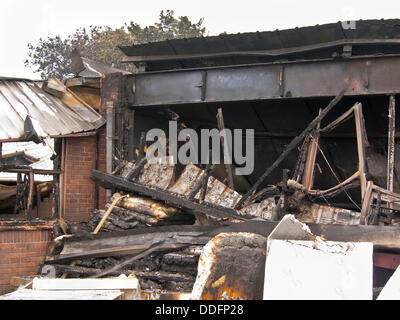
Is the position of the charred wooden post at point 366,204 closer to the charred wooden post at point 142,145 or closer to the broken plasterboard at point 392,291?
the broken plasterboard at point 392,291

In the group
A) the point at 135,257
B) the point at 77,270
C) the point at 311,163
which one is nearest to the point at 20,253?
the point at 77,270

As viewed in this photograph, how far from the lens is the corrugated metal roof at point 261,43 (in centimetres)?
960

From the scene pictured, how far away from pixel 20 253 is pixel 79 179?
2.33 meters

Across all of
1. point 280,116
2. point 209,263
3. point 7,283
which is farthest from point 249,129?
point 209,263

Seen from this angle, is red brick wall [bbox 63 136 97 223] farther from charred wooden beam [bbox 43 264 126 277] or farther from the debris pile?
charred wooden beam [bbox 43 264 126 277]

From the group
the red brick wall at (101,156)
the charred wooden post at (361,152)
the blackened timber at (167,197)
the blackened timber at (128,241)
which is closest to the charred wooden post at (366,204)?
the charred wooden post at (361,152)

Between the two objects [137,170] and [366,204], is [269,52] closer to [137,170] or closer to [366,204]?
[137,170]

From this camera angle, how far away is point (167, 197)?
9516 mm

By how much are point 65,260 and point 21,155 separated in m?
13.1

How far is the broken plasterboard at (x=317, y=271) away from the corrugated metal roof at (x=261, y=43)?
549 cm

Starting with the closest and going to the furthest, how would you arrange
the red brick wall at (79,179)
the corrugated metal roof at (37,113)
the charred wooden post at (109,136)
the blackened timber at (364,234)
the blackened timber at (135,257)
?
the blackened timber at (364,234) < the blackened timber at (135,257) < the corrugated metal roof at (37,113) < the red brick wall at (79,179) < the charred wooden post at (109,136)

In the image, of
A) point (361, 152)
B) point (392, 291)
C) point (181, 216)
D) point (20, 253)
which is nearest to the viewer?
point (392, 291)

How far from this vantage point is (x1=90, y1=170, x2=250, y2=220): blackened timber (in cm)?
892

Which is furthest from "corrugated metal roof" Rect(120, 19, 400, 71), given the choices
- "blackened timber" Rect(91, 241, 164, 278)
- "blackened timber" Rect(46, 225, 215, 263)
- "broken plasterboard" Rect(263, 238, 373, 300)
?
"broken plasterboard" Rect(263, 238, 373, 300)
